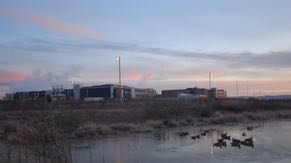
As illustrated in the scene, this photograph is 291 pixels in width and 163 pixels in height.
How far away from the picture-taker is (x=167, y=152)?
84.2 feet

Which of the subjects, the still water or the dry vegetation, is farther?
the dry vegetation

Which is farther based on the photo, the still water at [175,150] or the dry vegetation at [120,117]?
the dry vegetation at [120,117]

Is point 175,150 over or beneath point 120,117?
beneath

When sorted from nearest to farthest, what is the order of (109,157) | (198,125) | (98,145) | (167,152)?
(109,157) < (167,152) < (98,145) < (198,125)

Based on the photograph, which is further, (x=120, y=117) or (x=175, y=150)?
(x=120, y=117)

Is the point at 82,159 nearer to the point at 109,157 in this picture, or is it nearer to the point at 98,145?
the point at 109,157

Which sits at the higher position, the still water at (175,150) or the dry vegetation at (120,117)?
the dry vegetation at (120,117)

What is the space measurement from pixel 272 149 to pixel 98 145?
10.2 metres

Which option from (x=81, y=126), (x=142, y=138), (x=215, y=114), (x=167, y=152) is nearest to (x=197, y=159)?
(x=167, y=152)

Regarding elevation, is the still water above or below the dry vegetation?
below

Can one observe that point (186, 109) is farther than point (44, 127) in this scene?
Yes

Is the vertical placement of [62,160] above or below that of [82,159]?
above

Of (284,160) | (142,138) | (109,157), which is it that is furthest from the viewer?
(142,138)

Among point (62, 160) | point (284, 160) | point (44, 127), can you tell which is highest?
point (44, 127)
